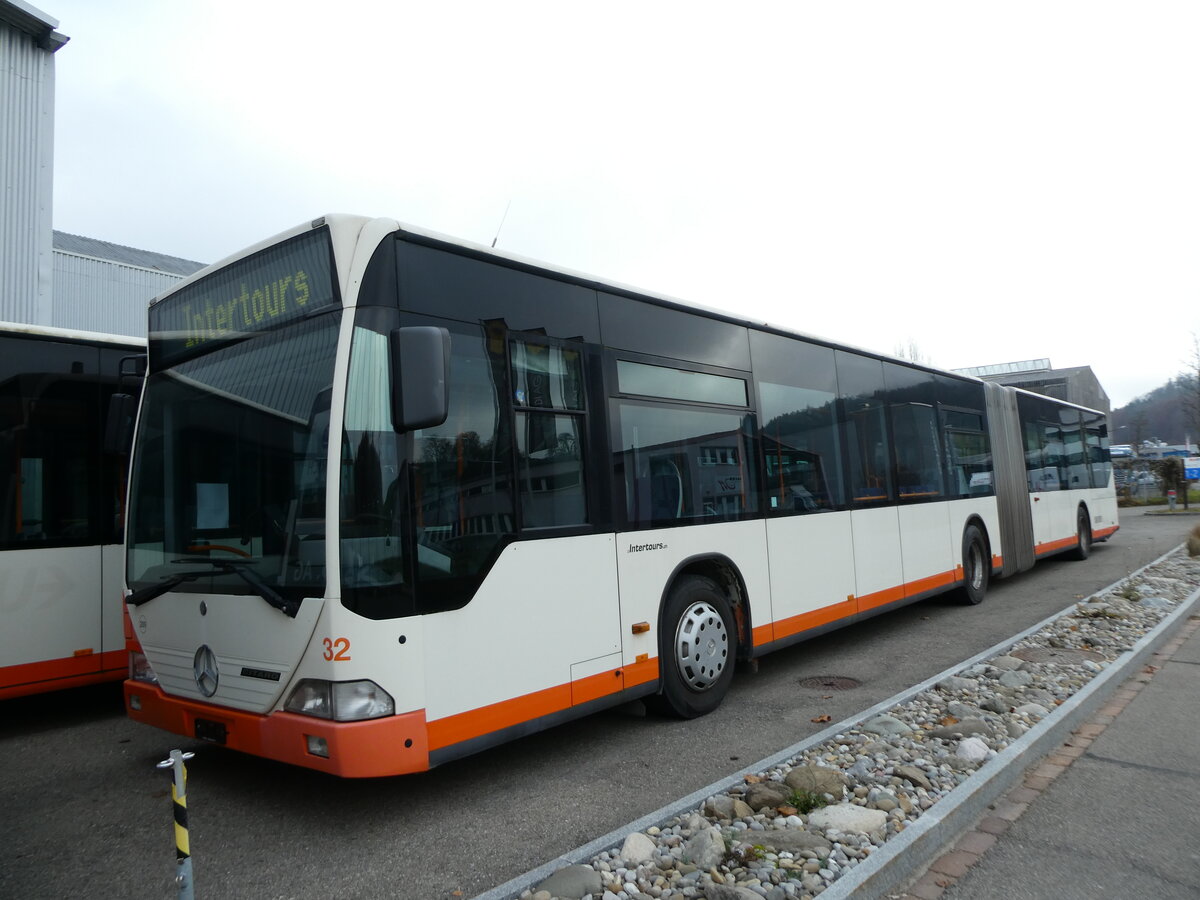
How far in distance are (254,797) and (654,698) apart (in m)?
2.71

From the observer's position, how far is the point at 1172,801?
424 centimetres

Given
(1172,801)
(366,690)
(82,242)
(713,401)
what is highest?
(82,242)

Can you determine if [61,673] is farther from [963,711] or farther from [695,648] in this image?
[963,711]

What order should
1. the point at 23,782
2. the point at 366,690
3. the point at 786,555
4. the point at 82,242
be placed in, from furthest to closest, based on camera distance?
the point at 82,242, the point at 786,555, the point at 23,782, the point at 366,690

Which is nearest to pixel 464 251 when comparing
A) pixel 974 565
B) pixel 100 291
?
pixel 974 565

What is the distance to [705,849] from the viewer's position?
3.45 meters

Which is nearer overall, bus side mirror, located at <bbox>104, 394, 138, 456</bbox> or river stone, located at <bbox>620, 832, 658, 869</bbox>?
river stone, located at <bbox>620, 832, 658, 869</bbox>

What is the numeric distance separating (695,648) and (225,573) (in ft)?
10.7

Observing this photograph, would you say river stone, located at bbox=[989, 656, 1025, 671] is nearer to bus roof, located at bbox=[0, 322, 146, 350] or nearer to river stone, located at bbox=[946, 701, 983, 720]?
river stone, located at bbox=[946, 701, 983, 720]

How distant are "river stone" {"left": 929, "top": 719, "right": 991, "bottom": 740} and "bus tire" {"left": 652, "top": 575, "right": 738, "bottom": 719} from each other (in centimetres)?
164

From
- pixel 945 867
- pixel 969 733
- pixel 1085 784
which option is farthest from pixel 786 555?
pixel 945 867

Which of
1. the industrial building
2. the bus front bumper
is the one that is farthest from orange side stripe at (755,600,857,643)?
the industrial building

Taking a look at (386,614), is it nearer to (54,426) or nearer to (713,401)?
(713,401)

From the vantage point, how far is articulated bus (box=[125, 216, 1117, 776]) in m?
3.96
